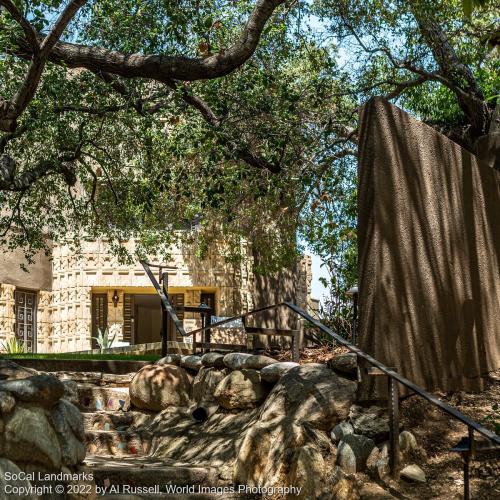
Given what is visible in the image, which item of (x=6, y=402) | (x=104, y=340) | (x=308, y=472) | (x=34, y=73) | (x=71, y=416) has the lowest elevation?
(x=308, y=472)

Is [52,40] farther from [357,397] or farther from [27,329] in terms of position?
[27,329]

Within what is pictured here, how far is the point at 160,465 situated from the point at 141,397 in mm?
2026

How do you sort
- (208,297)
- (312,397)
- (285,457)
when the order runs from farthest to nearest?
(208,297) → (312,397) → (285,457)

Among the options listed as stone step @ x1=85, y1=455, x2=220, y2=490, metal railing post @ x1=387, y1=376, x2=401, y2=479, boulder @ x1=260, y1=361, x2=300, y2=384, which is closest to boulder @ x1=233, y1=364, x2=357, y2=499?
boulder @ x1=260, y1=361, x2=300, y2=384

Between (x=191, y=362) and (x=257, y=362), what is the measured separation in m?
1.73

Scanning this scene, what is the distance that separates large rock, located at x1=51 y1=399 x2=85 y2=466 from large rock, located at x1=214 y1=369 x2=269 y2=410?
2.27 metres

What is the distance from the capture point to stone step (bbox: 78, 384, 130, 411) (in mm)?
9844

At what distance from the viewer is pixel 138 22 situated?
11.4 metres

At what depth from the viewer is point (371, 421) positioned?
22.1 ft

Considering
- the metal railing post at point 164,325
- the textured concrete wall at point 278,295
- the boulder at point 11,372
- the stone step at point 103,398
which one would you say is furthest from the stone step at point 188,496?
the textured concrete wall at point 278,295

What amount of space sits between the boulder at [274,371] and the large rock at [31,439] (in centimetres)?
259

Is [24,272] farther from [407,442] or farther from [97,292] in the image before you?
[407,442]

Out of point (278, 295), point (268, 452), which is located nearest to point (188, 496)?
point (268, 452)

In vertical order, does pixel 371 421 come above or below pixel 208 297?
below
